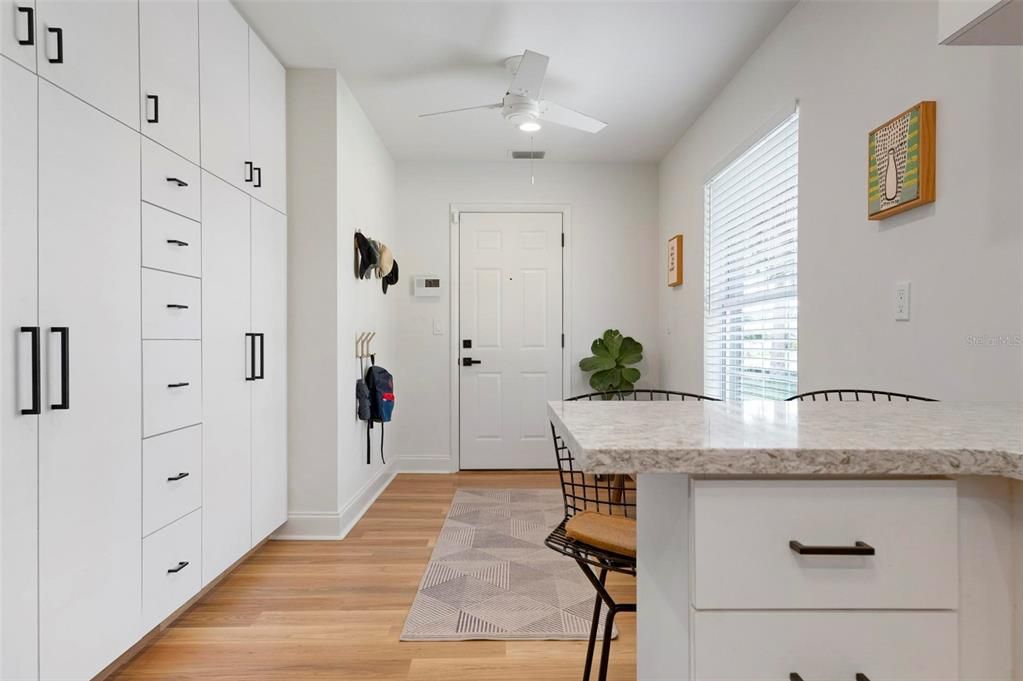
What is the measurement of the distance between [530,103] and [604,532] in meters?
2.44

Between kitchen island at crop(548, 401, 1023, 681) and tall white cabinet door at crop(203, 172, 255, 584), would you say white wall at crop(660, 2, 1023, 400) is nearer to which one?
kitchen island at crop(548, 401, 1023, 681)

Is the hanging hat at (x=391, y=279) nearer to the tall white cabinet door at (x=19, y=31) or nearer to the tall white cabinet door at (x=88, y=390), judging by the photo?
the tall white cabinet door at (x=88, y=390)

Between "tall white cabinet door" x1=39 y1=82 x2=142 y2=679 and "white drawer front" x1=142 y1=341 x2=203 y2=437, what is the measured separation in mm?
57

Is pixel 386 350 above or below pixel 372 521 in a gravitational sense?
above

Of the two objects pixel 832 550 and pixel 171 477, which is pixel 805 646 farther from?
pixel 171 477

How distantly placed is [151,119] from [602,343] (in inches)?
138

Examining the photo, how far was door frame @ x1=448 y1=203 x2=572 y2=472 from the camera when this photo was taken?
486cm

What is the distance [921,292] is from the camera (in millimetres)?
1842

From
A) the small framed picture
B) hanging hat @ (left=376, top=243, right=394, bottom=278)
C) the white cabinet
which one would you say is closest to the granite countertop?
the white cabinet

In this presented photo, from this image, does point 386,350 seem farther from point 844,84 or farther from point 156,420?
point 844,84

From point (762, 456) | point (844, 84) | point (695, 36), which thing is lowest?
point (762, 456)

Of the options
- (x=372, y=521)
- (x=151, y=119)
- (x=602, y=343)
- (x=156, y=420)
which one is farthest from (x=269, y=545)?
→ (x=602, y=343)

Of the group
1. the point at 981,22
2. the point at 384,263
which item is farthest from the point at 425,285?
the point at 981,22

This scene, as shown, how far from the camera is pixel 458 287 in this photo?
487 centimetres
